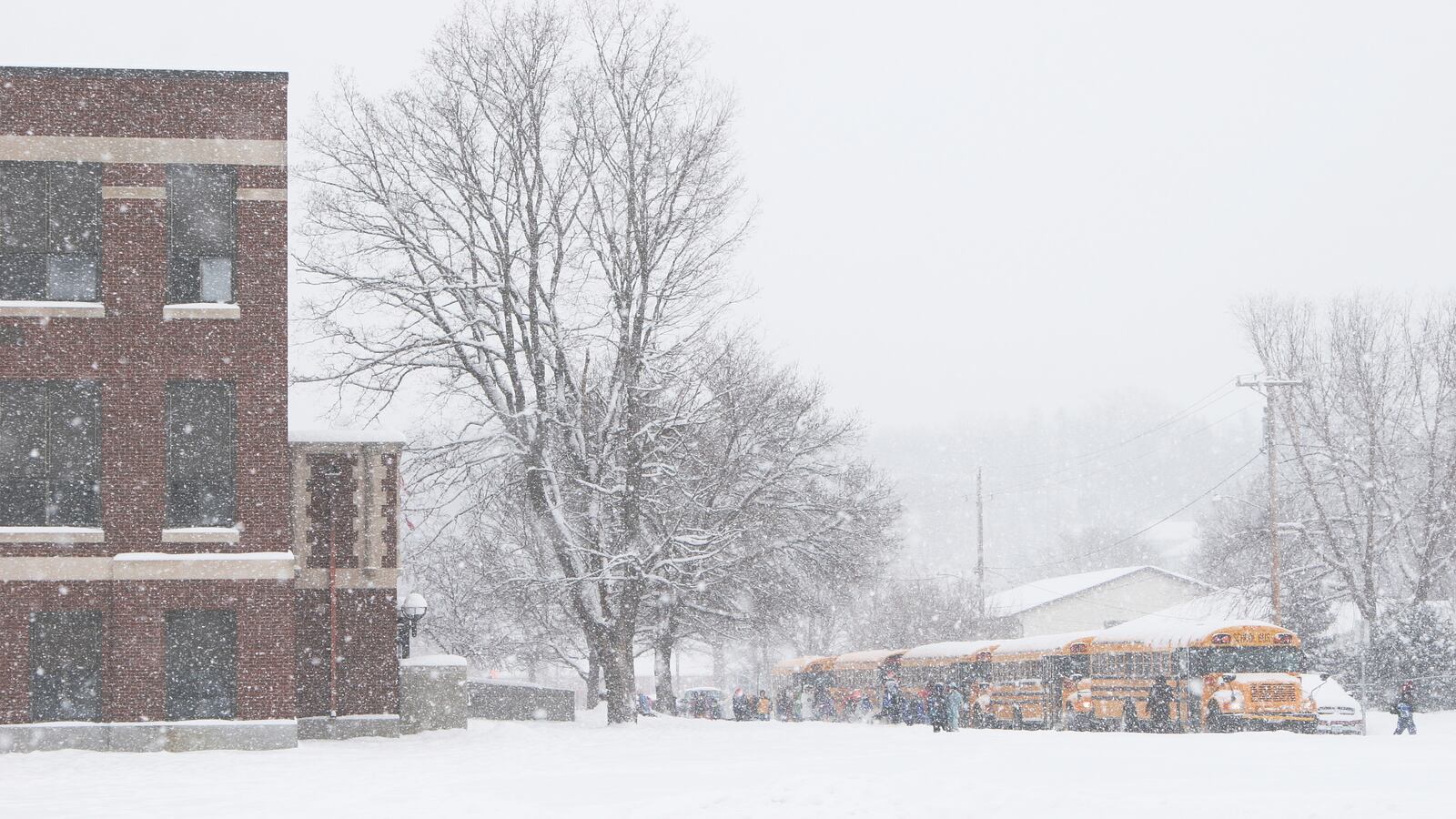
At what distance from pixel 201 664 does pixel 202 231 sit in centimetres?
791

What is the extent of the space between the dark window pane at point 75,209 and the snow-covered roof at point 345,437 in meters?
6.18

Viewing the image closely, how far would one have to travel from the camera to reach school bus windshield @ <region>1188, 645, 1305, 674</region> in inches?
1421

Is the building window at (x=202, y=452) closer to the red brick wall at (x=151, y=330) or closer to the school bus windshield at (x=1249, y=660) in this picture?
the red brick wall at (x=151, y=330)

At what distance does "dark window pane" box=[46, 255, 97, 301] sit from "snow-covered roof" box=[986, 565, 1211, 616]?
188ft

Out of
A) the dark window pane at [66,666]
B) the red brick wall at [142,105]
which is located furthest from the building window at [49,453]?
the red brick wall at [142,105]

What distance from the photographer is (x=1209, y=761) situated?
72.1 ft

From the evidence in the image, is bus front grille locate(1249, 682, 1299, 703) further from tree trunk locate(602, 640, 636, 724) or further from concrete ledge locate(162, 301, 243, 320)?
concrete ledge locate(162, 301, 243, 320)

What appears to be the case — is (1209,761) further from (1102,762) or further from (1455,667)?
(1455,667)

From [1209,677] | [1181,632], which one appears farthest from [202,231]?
[1181,632]

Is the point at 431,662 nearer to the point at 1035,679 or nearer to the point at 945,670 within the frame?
the point at 1035,679

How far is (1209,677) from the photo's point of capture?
36.2 m

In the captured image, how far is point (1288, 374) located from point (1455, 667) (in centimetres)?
1160

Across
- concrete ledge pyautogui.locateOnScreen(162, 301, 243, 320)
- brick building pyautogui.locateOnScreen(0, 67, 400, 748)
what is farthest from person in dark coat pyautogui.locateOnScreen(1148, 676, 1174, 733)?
concrete ledge pyautogui.locateOnScreen(162, 301, 243, 320)

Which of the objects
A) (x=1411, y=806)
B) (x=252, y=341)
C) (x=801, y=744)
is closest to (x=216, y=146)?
(x=252, y=341)
